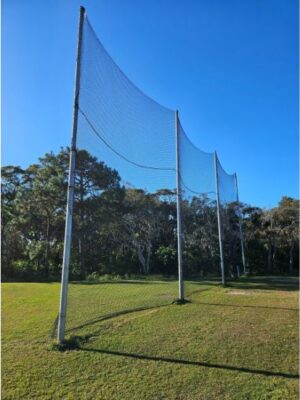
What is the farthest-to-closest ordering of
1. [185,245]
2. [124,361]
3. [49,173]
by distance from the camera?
[49,173], [185,245], [124,361]

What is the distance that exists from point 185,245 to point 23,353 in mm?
8484

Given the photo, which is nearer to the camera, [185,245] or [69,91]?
[69,91]

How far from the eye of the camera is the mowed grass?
262 centimetres

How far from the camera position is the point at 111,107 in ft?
16.2

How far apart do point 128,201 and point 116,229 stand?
968mm

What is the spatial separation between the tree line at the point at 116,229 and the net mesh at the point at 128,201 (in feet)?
0.15

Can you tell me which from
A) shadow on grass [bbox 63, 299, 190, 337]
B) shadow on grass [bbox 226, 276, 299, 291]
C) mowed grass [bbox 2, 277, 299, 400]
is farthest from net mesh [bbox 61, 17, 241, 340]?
shadow on grass [bbox 226, 276, 299, 291]

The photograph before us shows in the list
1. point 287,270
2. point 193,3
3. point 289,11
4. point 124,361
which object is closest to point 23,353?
point 124,361

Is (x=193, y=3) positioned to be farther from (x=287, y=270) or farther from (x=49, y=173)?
(x=287, y=270)

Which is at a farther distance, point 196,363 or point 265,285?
point 265,285

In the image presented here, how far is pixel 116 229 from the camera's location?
10836 mm

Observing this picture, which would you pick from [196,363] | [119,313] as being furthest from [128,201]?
[196,363]

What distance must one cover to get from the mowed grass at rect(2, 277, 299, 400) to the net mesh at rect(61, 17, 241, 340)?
0.49m

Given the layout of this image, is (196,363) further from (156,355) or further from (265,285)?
(265,285)
